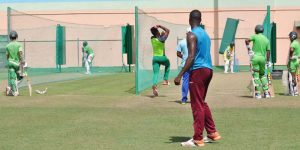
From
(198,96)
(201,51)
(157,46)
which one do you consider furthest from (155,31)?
(198,96)

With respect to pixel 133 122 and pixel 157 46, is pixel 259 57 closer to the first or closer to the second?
pixel 157 46

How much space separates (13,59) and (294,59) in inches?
307

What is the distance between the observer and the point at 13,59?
17.7 meters

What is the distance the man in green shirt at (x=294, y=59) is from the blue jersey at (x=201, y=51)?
26.7ft

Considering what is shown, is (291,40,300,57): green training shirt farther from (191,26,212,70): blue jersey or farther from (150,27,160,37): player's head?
(191,26,212,70): blue jersey

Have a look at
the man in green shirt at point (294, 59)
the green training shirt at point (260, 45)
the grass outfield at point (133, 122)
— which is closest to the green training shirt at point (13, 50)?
the grass outfield at point (133, 122)

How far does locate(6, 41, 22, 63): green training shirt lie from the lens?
17.6 meters

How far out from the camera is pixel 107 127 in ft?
36.5

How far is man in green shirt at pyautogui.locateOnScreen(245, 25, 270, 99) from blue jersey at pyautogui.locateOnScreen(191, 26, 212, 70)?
22.7 ft

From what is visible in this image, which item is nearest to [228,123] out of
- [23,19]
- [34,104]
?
[34,104]

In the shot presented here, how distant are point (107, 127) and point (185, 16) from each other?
37520 mm

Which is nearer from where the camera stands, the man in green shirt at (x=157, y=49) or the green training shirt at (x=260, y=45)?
the green training shirt at (x=260, y=45)

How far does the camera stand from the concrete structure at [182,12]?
153 ft

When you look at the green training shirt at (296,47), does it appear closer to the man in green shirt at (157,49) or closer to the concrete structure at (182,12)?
the man in green shirt at (157,49)
